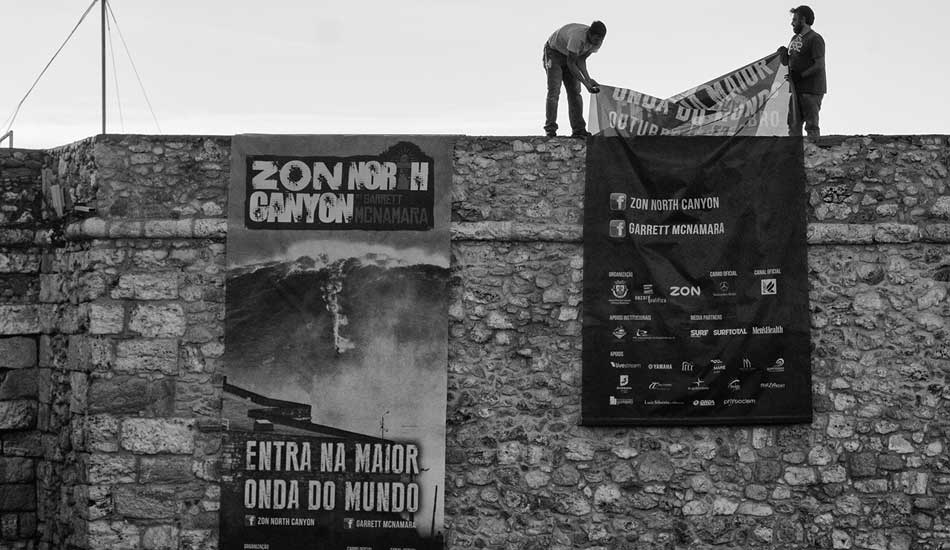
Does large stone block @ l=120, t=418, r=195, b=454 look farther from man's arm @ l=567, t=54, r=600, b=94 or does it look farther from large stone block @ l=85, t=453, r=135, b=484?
man's arm @ l=567, t=54, r=600, b=94

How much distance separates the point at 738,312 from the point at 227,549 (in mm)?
4595

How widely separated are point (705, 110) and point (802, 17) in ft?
5.08

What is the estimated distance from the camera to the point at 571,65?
11.0 meters

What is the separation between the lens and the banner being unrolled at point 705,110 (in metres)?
10.5

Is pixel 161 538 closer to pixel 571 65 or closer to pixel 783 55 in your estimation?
pixel 571 65

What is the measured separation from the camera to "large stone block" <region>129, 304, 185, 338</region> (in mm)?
10039

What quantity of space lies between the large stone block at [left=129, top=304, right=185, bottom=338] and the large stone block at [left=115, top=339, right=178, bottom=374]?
0.07 metres

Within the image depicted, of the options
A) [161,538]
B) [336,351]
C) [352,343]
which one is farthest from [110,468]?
[352,343]

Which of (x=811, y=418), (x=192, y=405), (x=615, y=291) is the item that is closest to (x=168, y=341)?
(x=192, y=405)

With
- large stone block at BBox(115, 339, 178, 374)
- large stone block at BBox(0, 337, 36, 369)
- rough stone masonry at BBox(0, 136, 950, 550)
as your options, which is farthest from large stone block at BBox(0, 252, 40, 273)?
large stone block at BBox(115, 339, 178, 374)

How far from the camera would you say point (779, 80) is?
10750 millimetres

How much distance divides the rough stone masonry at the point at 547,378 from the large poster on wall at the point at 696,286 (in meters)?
0.15

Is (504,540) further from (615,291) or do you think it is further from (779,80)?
(779,80)

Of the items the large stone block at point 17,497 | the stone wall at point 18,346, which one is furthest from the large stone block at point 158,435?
the large stone block at point 17,497
